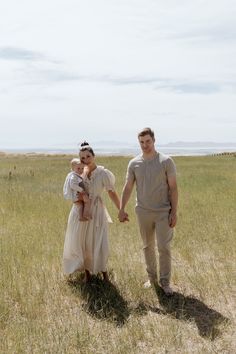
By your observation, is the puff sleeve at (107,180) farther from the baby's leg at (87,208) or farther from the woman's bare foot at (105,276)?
the woman's bare foot at (105,276)

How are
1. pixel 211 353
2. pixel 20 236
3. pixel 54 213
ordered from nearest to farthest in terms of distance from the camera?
pixel 211 353 → pixel 20 236 → pixel 54 213

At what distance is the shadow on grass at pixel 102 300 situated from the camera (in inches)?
219

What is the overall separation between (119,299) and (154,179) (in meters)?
1.57

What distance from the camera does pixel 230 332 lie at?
5.11m

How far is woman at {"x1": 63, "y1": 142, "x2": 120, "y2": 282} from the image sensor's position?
21.3 feet

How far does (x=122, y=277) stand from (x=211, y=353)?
244 cm

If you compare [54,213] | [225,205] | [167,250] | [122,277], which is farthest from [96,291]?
[225,205]

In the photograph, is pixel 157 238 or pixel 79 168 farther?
pixel 79 168

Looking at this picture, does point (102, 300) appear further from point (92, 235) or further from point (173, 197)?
point (173, 197)

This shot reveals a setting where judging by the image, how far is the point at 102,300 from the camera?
6.07 metres

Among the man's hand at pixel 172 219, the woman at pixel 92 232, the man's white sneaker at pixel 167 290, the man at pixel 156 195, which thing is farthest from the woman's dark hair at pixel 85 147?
the man's white sneaker at pixel 167 290

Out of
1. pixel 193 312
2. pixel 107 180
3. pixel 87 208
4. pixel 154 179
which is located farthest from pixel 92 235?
pixel 193 312

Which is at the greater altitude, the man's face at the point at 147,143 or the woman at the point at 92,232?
the man's face at the point at 147,143

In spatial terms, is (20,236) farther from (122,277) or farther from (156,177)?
(156,177)
